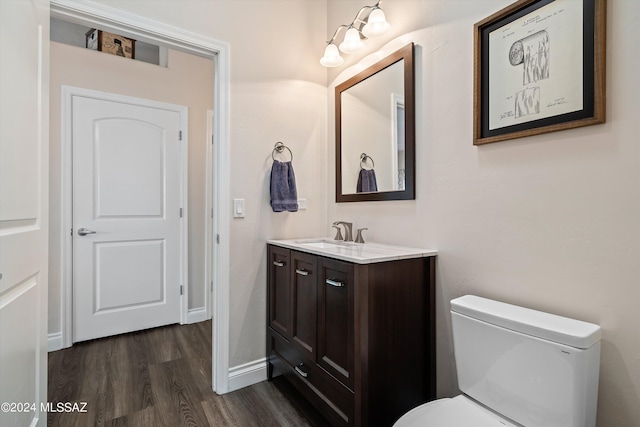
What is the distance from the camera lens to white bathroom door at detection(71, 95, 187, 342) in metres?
2.56

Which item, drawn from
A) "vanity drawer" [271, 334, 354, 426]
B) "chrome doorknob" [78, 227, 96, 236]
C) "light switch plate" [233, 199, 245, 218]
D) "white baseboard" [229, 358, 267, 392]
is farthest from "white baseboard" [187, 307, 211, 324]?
"light switch plate" [233, 199, 245, 218]

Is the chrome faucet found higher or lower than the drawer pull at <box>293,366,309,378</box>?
higher

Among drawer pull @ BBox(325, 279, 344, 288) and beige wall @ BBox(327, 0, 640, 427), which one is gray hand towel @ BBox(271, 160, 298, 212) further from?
drawer pull @ BBox(325, 279, 344, 288)

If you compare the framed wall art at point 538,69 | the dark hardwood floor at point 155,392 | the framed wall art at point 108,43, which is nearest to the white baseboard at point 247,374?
the dark hardwood floor at point 155,392

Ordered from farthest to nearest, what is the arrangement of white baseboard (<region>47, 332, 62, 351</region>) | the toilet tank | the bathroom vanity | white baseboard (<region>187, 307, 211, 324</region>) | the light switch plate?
white baseboard (<region>187, 307, 211, 324</region>)
white baseboard (<region>47, 332, 62, 351</region>)
the light switch plate
the bathroom vanity
the toilet tank

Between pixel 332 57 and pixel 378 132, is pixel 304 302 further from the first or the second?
pixel 332 57

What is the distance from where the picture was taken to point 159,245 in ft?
9.52

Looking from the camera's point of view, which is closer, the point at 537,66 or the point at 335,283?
the point at 537,66

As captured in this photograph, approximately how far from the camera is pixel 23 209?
108 centimetres

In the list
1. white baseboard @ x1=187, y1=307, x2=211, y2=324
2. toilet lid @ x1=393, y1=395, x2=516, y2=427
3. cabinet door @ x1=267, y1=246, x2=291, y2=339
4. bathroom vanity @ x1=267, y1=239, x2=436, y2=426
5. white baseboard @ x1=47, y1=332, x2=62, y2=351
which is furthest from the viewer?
white baseboard @ x1=187, y1=307, x2=211, y2=324

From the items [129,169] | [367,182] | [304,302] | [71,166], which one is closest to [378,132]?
[367,182]

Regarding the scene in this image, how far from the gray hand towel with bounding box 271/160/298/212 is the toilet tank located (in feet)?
3.95

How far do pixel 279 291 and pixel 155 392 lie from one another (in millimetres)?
953

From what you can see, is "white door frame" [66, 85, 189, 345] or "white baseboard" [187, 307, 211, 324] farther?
"white baseboard" [187, 307, 211, 324]
